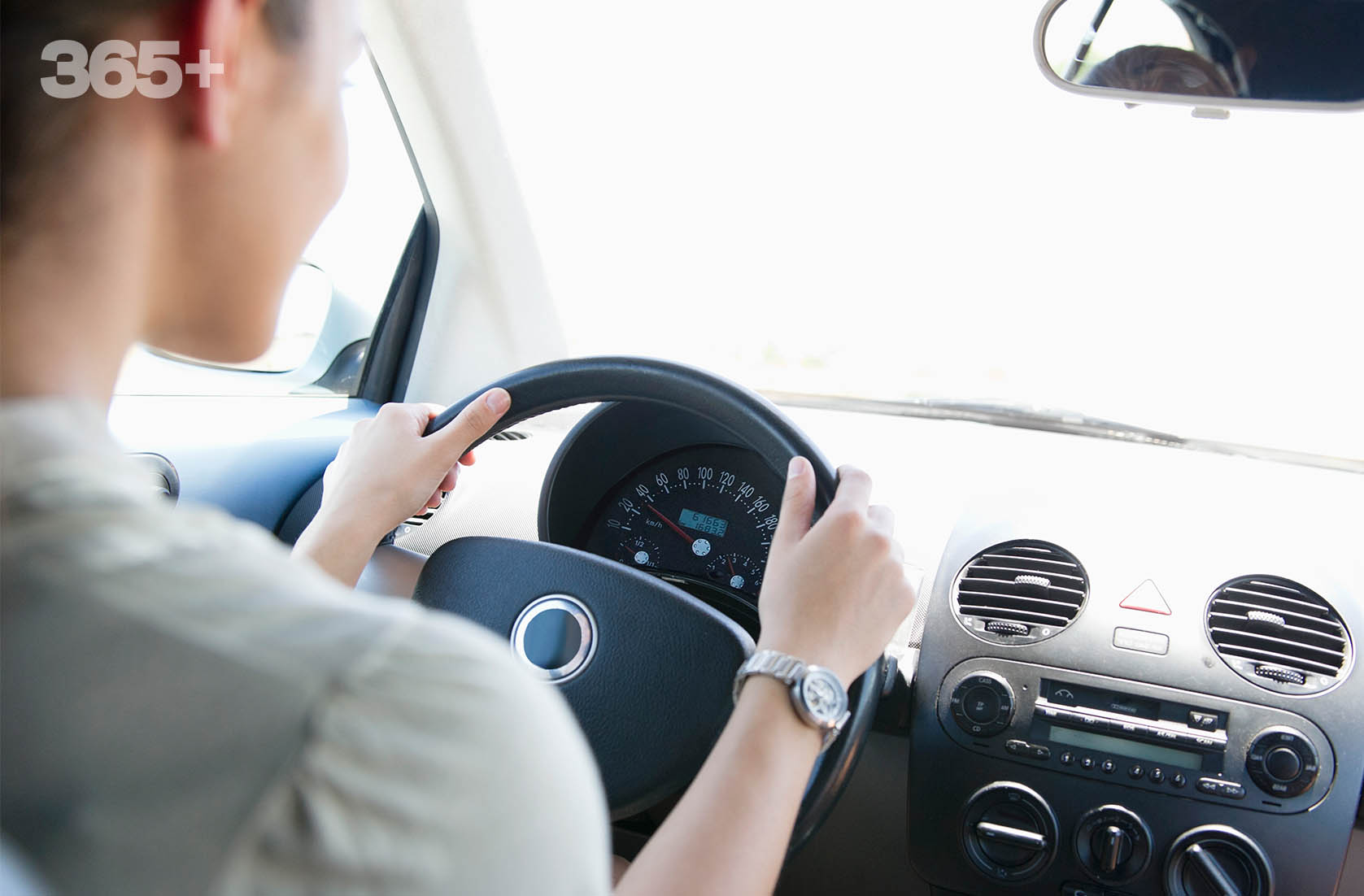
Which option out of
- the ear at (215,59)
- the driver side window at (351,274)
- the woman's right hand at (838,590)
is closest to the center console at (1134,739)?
the woman's right hand at (838,590)

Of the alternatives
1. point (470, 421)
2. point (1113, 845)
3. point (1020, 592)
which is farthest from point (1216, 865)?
point (470, 421)

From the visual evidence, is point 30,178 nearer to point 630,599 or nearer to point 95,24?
point 95,24

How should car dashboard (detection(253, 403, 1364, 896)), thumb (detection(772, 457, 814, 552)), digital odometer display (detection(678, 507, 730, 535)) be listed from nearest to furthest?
thumb (detection(772, 457, 814, 552)) → car dashboard (detection(253, 403, 1364, 896)) → digital odometer display (detection(678, 507, 730, 535))

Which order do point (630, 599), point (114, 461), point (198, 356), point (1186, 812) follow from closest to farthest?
point (114, 461) < point (198, 356) < point (630, 599) < point (1186, 812)

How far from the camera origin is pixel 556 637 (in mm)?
1308

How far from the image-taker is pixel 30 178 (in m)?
0.56

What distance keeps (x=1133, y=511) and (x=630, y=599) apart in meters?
0.87

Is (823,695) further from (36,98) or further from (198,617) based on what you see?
(36,98)

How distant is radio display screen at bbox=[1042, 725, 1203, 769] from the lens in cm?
146

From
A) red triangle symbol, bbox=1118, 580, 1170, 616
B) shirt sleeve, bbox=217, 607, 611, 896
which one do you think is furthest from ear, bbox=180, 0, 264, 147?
red triangle symbol, bbox=1118, 580, 1170, 616

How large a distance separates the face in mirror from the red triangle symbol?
869 millimetres

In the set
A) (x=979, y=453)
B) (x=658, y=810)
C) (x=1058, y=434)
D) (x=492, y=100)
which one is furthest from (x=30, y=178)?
(x=1058, y=434)

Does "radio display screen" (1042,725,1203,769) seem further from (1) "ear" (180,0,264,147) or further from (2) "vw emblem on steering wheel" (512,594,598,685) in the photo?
(1) "ear" (180,0,264,147)

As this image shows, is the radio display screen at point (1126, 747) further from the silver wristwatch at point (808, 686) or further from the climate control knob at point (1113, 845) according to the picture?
the silver wristwatch at point (808, 686)
